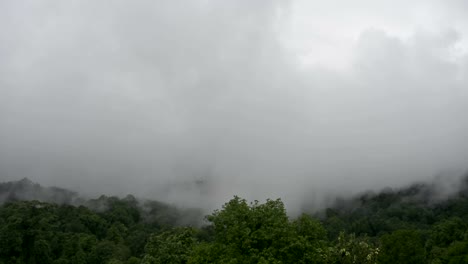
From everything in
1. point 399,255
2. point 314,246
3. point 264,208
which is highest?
point 399,255

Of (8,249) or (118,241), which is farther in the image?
(118,241)

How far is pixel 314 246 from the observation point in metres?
45.9

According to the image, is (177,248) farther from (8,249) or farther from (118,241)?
(118,241)

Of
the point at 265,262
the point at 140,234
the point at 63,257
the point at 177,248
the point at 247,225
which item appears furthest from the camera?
the point at 140,234

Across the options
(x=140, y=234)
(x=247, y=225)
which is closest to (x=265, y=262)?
(x=247, y=225)

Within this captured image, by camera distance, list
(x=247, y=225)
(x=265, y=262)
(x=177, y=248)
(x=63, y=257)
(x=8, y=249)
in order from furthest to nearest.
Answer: (x=63, y=257)
(x=8, y=249)
(x=177, y=248)
(x=247, y=225)
(x=265, y=262)

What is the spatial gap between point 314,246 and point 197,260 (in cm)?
1044

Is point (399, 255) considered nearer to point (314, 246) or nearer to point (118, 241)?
point (314, 246)

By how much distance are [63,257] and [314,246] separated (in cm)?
12006

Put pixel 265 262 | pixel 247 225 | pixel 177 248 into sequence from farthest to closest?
pixel 177 248, pixel 247 225, pixel 265 262

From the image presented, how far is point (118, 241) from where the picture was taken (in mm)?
195875

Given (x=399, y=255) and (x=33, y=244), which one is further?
(x=33, y=244)

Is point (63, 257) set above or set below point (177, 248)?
above

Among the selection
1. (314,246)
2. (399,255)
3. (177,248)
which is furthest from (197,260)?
(399,255)
